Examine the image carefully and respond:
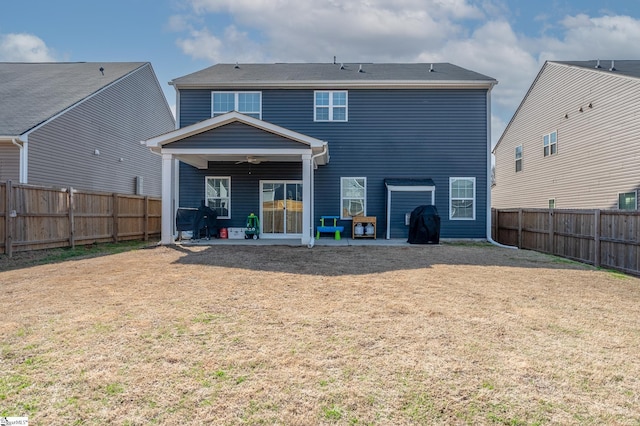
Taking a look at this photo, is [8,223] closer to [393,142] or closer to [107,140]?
[107,140]

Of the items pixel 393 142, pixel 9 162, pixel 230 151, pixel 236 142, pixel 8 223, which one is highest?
pixel 393 142

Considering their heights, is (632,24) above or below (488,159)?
above

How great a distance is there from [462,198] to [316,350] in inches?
464

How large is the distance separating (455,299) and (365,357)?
251 centimetres

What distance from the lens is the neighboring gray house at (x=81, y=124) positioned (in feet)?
40.2

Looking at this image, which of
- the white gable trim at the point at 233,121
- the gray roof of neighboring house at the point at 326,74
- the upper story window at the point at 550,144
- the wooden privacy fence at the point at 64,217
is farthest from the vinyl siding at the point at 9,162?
the upper story window at the point at 550,144

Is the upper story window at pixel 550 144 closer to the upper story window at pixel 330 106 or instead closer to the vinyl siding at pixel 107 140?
the upper story window at pixel 330 106

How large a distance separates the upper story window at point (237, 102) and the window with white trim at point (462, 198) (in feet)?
24.6

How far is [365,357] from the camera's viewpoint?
3.21 m

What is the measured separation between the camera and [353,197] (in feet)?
45.4

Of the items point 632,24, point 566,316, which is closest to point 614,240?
point 566,316

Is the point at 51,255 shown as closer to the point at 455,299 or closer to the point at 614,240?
the point at 455,299

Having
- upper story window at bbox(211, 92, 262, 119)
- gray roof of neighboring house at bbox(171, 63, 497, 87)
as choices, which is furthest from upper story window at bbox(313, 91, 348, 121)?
upper story window at bbox(211, 92, 262, 119)

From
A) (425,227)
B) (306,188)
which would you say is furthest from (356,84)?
(425,227)
